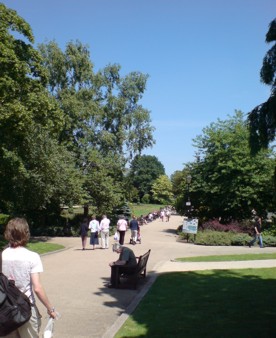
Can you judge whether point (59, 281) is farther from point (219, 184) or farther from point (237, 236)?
point (219, 184)

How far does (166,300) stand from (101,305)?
4.85ft

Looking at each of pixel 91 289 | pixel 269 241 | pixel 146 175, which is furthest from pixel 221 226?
pixel 146 175

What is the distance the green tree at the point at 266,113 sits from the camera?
7.41m

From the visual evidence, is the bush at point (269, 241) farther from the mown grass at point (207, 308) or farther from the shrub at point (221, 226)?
the mown grass at point (207, 308)

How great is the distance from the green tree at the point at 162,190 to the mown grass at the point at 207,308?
104068mm

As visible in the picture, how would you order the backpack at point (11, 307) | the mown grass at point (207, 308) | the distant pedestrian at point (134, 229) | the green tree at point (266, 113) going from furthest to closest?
the distant pedestrian at point (134, 229) → the green tree at point (266, 113) → the mown grass at point (207, 308) → the backpack at point (11, 307)

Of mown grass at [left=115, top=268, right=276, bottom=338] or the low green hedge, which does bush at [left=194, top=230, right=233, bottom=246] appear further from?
mown grass at [left=115, top=268, right=276, bottom=338]

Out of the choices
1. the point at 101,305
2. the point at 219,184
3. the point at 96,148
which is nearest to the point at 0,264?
the point at 101,305

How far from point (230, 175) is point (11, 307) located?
26.2 metres

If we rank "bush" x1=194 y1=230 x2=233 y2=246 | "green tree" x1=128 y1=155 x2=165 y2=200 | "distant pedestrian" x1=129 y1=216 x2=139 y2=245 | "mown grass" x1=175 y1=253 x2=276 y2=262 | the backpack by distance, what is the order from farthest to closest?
"green tree" x1=128 y1=155 x2=165 y2=200, "bush" x1=194 y1=230 x2=233 y2=246, "distant pedestrian" x1=129 y1=216 x2=139 y2=245, "mown grass" x1=175 y1=253 x2=276 y2=262, the backpack

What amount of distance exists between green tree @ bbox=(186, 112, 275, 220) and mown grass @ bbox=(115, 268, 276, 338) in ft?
52.2

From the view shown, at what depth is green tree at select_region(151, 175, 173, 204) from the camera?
117m

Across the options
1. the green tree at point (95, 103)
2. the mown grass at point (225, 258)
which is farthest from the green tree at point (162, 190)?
the mown grass at point (225, 258)

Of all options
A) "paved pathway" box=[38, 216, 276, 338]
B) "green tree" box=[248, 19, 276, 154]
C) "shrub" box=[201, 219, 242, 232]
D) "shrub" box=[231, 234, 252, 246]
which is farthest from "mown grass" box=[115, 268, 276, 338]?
"shrub" box=[201, 219, 242, 232]
